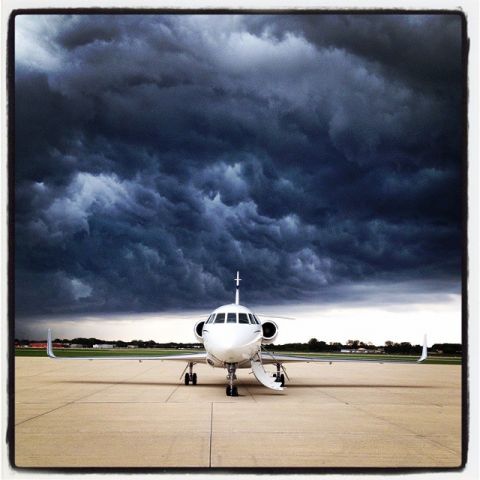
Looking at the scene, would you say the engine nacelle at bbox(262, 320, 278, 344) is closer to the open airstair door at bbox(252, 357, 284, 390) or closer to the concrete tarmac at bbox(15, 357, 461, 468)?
the concrete tarmac at bbox(15, 357, 461, 468)

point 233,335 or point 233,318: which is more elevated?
point 233,318

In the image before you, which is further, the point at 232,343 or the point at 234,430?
the point at 232,343

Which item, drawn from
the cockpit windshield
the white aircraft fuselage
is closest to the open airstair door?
the white aircraft fuselage

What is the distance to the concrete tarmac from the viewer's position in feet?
26.9

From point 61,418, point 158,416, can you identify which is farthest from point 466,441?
point 61,418

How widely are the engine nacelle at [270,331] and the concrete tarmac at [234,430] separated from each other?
2.28 meters

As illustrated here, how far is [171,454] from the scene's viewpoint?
8469 mm

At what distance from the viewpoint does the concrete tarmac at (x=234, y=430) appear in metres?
8.21

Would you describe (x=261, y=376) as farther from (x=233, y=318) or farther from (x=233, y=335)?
(x=233, y=318)

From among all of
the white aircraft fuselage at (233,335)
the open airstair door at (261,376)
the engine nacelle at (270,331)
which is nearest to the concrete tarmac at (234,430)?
the open airstair door at (261,376)

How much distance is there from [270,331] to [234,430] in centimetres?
1005

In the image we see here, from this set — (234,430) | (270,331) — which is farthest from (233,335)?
(234,430)

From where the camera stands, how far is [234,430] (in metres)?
10.8

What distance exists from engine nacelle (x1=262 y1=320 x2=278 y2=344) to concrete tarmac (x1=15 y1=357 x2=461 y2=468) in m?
2.28
